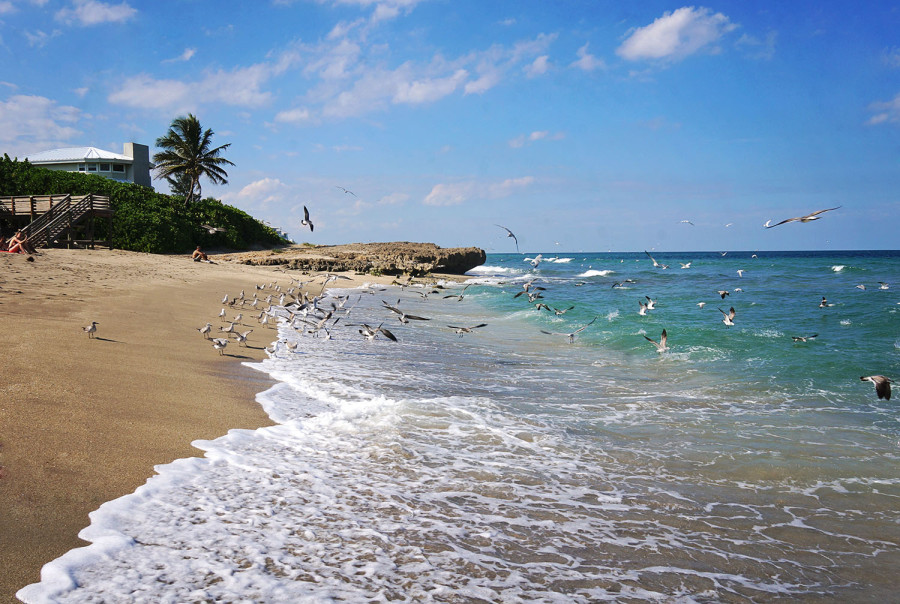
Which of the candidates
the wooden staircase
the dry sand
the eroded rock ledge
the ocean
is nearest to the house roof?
the eroded rock ledge

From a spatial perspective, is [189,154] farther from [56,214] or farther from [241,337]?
[241,337]

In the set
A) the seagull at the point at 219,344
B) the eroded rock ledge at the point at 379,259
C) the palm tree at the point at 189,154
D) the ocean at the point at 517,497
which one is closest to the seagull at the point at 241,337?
the seagull at the point at 219,344

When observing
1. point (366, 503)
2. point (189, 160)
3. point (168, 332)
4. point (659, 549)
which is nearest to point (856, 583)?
point (659, 549)

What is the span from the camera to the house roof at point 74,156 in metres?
54.8

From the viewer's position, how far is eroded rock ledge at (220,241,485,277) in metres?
33.6

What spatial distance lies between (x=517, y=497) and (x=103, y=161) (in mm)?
62964

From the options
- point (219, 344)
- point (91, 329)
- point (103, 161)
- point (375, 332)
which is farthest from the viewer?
point (103, 161)

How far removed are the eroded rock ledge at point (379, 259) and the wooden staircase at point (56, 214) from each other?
7.77m

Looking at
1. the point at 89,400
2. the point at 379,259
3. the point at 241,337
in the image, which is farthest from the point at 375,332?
the point at 379,259

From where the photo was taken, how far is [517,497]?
499 centimetres

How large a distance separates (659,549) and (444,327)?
13157 mm

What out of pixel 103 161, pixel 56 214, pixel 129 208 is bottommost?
pixel 56 214

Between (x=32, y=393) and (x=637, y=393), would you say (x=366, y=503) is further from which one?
(x=637, y=393)

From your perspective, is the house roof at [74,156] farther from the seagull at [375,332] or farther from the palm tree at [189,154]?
the seagull at [375,332]
